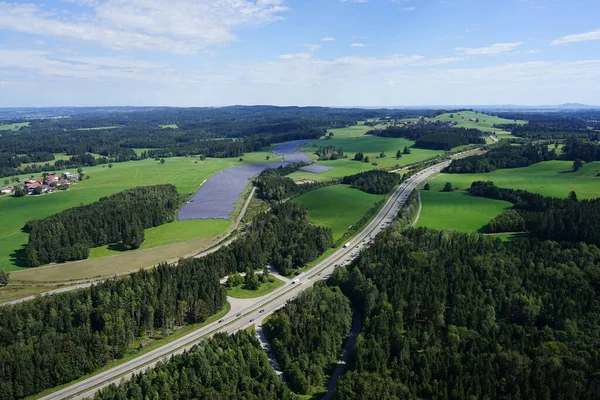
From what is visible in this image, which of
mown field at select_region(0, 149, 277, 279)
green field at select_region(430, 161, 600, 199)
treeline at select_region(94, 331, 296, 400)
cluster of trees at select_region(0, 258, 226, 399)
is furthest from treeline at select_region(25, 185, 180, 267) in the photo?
green field at select_region(430, 161, 600, 199)

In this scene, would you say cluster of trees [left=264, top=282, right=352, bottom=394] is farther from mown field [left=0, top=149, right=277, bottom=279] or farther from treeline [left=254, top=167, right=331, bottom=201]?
treeline [left=254, top=167, right=331, bottom=201]

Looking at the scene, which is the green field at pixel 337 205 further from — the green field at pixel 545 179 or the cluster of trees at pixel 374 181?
the green field at pixel 545 179

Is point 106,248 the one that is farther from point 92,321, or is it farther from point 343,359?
point 343,359

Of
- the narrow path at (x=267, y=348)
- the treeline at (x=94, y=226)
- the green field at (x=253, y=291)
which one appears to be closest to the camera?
the narrow path at (x=267, y=348)

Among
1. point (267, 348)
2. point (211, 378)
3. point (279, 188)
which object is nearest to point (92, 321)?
point (211, 378)

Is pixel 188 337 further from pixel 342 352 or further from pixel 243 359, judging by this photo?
pixel 342 352

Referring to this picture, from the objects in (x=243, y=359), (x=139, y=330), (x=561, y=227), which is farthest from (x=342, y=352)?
(x=561, y=227)

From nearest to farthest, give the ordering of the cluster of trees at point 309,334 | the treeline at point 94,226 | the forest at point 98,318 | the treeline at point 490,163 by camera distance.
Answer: the forest at point 98,318 → the cluster of trees at point 309,334 → the treeline at point 94,226 → the treeline at point 490,163

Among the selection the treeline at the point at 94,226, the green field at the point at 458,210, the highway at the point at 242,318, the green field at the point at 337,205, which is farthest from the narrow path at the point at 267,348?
the green field at the point at 458,210
